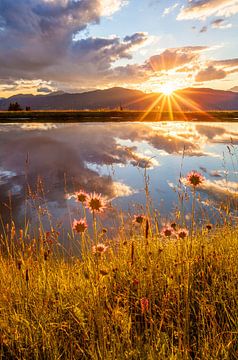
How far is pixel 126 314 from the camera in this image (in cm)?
319

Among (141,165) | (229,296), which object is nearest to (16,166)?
(141,165)

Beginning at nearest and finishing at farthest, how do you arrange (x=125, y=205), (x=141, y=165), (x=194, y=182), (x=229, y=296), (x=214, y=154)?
(x=194, y=182) < (x=229, y=296) < (x=125, y=205) < (x=141, y=165) < (x=214, y=154)

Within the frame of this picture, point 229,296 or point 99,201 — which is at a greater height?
point 99,201

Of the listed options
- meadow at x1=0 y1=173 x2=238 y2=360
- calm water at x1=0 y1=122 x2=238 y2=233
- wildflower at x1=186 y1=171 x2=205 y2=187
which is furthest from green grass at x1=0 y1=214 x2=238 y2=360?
calm water at x1=0 y1=122 x2=238 y2=233

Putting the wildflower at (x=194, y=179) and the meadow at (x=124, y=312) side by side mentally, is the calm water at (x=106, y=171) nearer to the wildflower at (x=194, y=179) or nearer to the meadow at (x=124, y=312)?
the meadow at (x=124, y=312)

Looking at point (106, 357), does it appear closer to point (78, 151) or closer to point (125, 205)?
point (125, 205)

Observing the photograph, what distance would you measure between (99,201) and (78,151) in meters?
14.9

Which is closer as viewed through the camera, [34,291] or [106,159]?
[34,291]

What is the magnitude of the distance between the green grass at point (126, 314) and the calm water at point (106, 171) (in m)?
1.26

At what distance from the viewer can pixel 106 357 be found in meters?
2.62

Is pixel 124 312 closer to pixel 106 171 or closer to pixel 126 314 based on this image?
pixel 126 314

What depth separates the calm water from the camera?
341 inches

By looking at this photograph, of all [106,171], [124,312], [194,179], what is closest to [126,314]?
[124,312]

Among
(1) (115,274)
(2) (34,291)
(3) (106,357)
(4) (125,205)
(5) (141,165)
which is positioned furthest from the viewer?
(5) (141,165)
